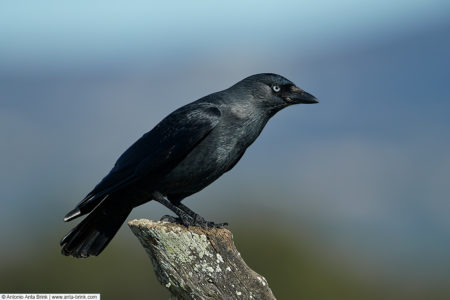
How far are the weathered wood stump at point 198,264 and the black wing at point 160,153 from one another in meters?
1.08

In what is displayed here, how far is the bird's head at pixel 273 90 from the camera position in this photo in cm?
891

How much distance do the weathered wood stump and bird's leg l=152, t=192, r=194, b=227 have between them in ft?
2.52

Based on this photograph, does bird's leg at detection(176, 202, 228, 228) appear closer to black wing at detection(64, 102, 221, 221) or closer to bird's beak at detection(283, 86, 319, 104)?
black wing at detection(64, 102, 221, 221)

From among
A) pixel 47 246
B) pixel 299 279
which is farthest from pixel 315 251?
pixel 47 246

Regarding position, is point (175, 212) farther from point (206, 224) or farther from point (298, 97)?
point (298, 97)

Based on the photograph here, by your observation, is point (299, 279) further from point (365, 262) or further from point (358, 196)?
point (358, 196)

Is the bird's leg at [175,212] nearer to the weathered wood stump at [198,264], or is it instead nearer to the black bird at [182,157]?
the black bird at [182,157]

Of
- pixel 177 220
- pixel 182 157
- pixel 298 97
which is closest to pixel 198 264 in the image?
pixel 177 220

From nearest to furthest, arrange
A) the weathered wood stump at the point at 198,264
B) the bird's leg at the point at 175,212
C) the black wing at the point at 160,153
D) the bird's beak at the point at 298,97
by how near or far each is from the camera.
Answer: the weathered wood stump at the point at 198,264 → the bird's leg at the point at 175,212 → the black wing at the point at 160,153 → the bird's beak at the point at 298,97

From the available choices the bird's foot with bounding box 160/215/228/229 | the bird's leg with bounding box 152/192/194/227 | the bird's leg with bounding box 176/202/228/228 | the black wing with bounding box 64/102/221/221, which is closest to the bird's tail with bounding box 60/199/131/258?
the black wing with bounding box 64/102/221/221

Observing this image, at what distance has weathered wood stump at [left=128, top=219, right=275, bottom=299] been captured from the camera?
6.87 meters

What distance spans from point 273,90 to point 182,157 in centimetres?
140

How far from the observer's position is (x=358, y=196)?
151375 mm

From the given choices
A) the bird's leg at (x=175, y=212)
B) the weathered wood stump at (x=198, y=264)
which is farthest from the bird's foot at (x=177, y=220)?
the weathered wood stump at (x=198, y=264)
